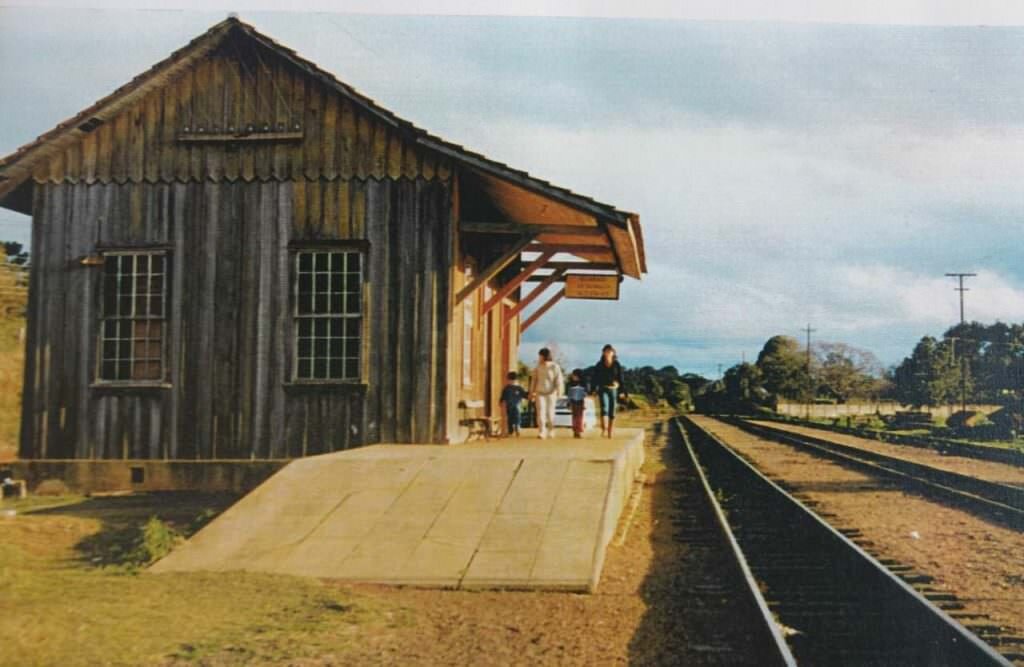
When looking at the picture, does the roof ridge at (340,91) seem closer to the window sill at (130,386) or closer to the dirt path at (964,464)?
the window sill at (130,386)

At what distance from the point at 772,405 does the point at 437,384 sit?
63936 millimetres

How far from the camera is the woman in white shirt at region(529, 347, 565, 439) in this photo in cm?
1591

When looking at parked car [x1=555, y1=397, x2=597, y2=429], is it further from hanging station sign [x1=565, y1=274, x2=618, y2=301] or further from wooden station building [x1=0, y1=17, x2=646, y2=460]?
wooden station building [x1=0, y1=17, x2=646, y2=460]

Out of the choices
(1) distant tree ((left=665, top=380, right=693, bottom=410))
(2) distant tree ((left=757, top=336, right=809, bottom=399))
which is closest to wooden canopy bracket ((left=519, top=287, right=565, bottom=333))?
(2) distant tree ((left=757, top=336, right=809, bottom=399))

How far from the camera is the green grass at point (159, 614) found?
5.89 m

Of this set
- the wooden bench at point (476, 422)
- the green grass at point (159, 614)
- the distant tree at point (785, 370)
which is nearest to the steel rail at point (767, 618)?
the green grass at point (159, 614)

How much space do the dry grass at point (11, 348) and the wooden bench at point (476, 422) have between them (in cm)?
602

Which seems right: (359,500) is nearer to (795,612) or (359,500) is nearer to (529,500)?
(529,500)

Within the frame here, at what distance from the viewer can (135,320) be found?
13.3 meters

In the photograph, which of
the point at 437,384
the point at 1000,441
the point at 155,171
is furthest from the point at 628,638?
the point at 1000,441

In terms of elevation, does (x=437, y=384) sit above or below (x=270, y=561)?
above

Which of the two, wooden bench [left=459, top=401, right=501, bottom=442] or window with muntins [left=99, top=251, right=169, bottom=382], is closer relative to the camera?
window with muntins [left=99, top=251, right=169, bottom=382]

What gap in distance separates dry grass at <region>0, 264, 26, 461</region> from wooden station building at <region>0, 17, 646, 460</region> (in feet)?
0.81

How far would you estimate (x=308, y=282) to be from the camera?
13219 millimetres
